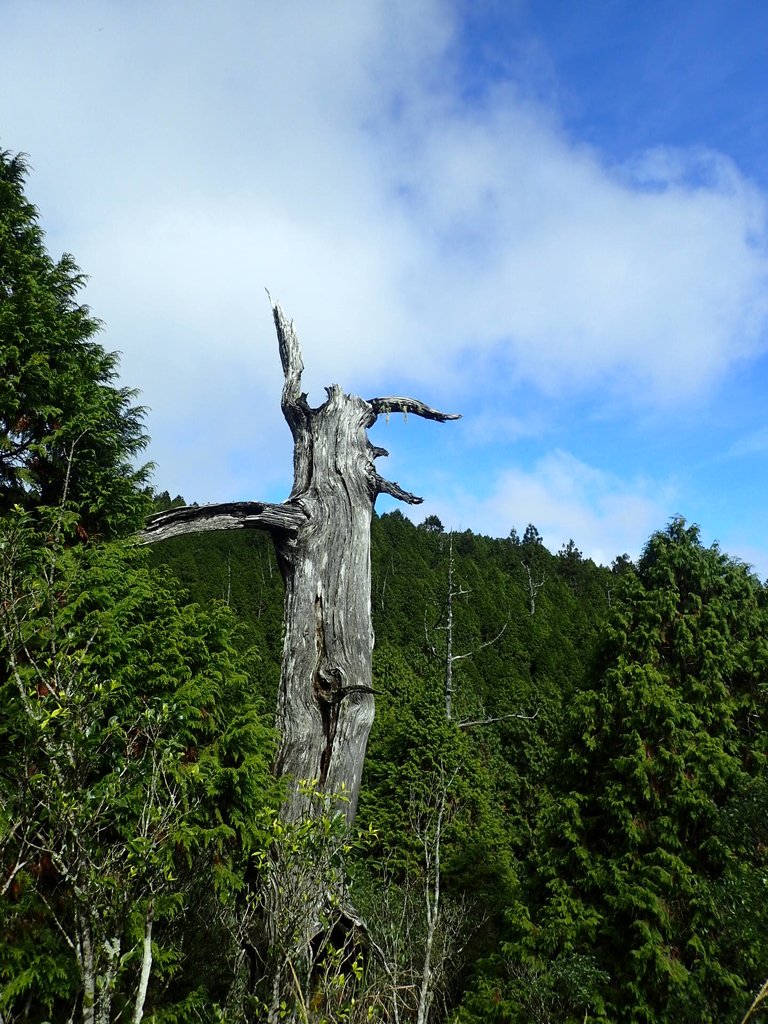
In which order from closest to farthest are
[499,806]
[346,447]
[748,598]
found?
1. [346,447]
2. [748,598]
3. [499,806]

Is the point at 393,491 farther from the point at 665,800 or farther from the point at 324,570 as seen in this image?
the point at 665,800

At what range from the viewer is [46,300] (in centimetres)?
570

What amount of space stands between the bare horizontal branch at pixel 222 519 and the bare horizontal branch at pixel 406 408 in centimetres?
102

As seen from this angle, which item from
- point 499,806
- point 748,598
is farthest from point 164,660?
point 499,806

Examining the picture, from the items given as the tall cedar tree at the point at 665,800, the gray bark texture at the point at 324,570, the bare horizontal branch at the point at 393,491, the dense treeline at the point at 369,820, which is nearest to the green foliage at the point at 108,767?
the dense treeline at the point at 369,820

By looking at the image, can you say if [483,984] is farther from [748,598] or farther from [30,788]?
[30,788]

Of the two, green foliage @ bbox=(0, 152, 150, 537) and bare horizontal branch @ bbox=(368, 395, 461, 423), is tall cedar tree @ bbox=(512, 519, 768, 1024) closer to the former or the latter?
bare horizontal branch @ bbox=(368, 395, 461, 423)

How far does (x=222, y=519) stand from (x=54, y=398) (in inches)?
99.8

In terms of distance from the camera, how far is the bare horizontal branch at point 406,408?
4.56 meters

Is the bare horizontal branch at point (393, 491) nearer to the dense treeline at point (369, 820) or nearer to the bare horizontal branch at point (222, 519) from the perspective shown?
the bare horizontal branch at point (222, 519)

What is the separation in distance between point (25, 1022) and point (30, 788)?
3.07 metres

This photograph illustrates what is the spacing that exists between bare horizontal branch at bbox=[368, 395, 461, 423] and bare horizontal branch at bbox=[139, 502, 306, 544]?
3.34 ft

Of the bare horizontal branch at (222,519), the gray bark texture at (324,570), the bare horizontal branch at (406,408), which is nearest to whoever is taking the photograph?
the gray bark texture at (324,570)

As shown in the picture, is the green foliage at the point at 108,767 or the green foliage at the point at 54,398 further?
the green foliage at the point at 54,398
